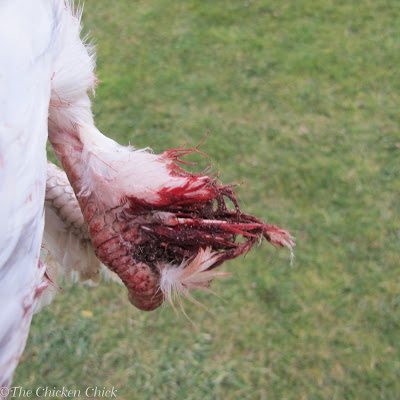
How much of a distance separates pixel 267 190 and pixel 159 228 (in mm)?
1680

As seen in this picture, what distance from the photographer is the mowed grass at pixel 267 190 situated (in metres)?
2.33

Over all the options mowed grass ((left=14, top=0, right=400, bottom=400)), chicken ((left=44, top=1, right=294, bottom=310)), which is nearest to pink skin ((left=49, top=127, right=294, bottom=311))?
chicken ((left=44, top=1, right=294, bottom=310))

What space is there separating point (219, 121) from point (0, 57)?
2331mm

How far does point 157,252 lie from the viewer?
4.42ft

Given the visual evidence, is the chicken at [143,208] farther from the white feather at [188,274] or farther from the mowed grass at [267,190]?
the mowed grass at [267,190]

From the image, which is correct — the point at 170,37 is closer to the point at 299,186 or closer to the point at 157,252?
the point at 299,186

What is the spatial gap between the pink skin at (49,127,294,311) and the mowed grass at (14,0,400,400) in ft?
1.58

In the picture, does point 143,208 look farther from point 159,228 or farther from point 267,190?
point 267,190

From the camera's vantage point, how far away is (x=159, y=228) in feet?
4.31

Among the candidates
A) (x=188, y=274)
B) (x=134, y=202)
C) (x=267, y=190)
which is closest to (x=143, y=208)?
(x=134, y=202)

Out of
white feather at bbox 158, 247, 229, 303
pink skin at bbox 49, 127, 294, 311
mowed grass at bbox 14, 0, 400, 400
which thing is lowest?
mowed grass at bbox 14, 0, 400, 400

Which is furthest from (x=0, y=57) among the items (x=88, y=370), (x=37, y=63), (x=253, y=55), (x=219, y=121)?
(x=253, y=55)

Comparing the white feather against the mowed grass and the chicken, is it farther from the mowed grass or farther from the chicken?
the mowed grass

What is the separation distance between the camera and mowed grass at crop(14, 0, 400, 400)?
2330 millimetres
